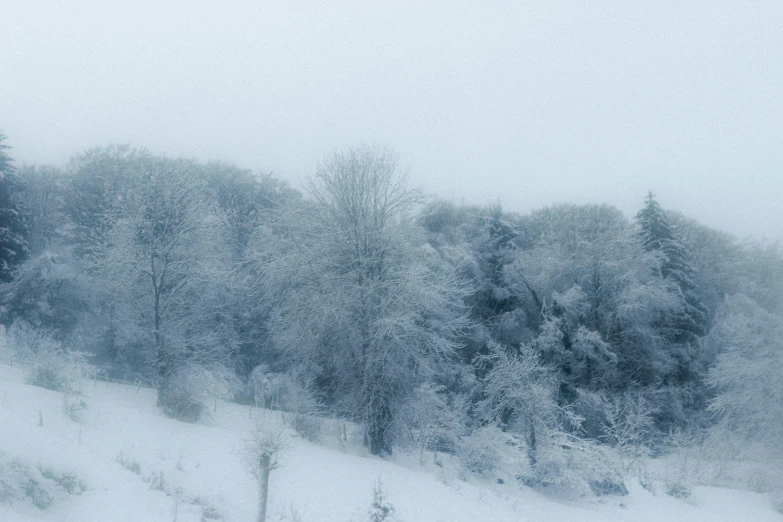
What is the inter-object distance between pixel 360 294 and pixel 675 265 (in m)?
21.5

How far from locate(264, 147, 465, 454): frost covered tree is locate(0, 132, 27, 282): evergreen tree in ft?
42.6

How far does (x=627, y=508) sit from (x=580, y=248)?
15.6 metres

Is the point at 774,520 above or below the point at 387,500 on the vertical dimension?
below

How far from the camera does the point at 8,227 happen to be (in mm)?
22781

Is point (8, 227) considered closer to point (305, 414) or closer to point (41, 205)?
point (41, 205)

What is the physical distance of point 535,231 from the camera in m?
37.9

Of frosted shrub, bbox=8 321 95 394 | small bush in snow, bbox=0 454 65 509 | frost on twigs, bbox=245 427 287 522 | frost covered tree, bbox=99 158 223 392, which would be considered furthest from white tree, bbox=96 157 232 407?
frost on twigs, bbox=245 427 287 522

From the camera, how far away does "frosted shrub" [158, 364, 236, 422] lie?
49.4 ft

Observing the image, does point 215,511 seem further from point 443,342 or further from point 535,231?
point 535,231

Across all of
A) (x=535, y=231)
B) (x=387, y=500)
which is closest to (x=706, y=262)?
(x=535, y=231)

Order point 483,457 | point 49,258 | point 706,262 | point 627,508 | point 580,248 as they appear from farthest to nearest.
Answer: point 706,262
point 580,248
point 49,258
point 483,457
point 627,508

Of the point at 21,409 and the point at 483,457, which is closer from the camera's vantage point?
the point at 21,409

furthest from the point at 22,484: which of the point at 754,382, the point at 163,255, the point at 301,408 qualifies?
the point at 754,382

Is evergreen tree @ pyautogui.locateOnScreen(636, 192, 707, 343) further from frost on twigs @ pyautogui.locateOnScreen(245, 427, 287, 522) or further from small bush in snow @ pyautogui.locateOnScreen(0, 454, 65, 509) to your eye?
small bush in snow @ pyautogui.locateOnScreen(0, 454, 65, 509)
